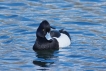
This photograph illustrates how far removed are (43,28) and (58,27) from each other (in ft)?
8.92

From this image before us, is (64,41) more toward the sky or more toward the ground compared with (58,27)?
more toward the ground

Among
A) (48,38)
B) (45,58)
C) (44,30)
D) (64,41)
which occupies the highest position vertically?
(44,30)

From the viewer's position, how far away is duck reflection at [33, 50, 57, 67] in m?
15.6

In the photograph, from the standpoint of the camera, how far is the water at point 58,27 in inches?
609

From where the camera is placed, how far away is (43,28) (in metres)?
16.8

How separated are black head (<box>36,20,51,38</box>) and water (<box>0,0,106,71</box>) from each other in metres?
0.59

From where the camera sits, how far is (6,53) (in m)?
16.4

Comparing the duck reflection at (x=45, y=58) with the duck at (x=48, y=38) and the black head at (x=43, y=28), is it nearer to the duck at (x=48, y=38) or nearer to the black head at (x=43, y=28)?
the duck at (x=48, y=38)

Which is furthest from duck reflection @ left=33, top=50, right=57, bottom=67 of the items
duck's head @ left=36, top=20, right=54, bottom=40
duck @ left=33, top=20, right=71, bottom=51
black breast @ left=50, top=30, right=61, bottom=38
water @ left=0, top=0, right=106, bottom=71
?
black breast @ left=50, top=30, right=61, bottom=38

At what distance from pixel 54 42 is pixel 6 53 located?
179cm

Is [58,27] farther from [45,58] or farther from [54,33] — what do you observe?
[45,58]

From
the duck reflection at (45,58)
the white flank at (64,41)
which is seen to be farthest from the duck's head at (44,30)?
the white flank at (64,41)

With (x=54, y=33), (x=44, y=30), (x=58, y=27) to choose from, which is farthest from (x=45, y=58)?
(x=58, y=27)

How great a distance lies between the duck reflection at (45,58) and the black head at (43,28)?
1.77 feet
